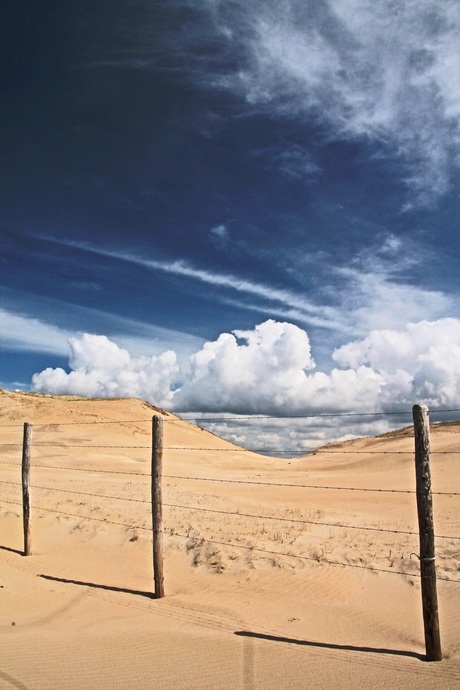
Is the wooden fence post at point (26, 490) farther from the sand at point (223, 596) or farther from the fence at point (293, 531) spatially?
the sand at point (223, 596)

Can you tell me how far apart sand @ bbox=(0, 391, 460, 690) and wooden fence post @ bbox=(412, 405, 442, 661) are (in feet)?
0.90

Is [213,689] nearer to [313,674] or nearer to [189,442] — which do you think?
[313,674]

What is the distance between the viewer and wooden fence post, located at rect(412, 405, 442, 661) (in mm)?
5988

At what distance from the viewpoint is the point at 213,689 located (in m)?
5.19

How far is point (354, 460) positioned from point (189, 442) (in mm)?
23123

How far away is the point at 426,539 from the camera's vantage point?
20.2ft

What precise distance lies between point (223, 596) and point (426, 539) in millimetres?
4415

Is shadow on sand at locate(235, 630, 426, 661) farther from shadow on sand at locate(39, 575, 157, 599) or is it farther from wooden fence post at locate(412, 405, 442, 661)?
shadow on sand at locate(39, 575, 157, 599)

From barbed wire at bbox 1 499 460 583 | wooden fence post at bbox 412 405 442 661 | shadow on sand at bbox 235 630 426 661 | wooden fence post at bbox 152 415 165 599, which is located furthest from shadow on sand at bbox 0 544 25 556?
wooden fence post at bbox 412 405 442 661

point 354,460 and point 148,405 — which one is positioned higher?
point 148,405

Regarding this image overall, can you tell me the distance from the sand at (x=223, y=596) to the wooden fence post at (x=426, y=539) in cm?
27

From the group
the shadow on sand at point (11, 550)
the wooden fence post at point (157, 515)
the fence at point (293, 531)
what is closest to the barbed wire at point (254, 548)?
the fence at point (293, 531)

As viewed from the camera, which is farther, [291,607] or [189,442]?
[189,442]

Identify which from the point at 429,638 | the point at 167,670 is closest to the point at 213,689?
A: the point at 167,670
